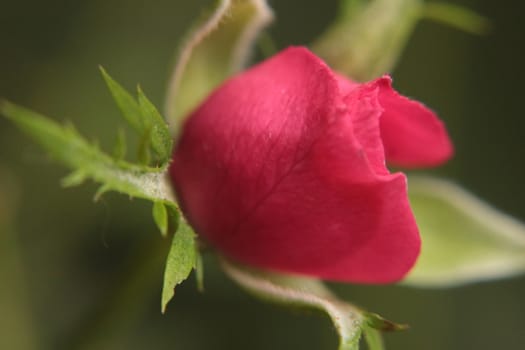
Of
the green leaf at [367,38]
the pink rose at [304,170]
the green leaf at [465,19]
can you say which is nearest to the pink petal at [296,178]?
the pink rose at [304,170]

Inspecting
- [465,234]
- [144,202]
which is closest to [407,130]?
[465,234]

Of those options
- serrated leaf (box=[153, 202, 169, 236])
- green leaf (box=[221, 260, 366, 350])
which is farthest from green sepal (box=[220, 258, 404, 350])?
serrated leaf (box=[153, 202, 169, 236])

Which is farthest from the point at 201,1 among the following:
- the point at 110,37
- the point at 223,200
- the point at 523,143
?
the point at 223,200

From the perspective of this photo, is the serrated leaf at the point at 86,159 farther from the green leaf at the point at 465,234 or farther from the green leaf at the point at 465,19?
the green leaf at the point at 465,19

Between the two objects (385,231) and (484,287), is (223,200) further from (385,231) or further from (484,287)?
(484,287)

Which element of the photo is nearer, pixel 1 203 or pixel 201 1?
pixel 1 203
